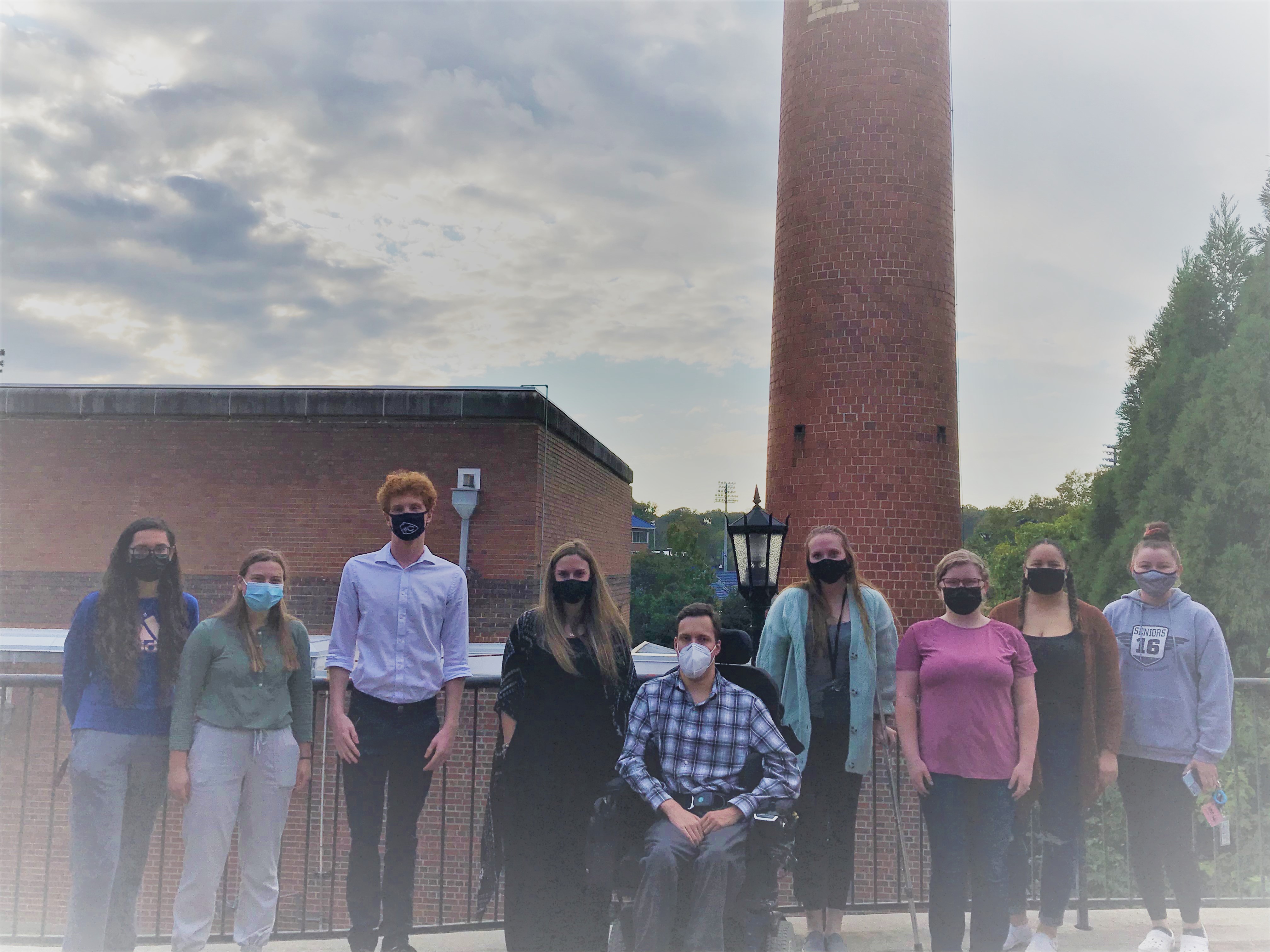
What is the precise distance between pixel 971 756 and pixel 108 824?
3086 millimetres

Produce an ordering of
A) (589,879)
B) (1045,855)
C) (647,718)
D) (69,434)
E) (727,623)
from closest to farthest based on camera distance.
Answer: (589,879) < (647,718) < (1045,855) < (727,623) < (69,434)

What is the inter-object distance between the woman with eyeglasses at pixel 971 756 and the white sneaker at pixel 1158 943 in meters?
0.82

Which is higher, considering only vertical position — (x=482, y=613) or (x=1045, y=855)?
(x=482, y=613)

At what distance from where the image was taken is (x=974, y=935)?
337cm

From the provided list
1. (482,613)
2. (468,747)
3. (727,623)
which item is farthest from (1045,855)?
(482,613)

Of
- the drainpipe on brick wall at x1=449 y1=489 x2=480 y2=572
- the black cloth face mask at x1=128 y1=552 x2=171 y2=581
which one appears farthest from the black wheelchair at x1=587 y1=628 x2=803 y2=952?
the drainpipe on brick wall at x1=449 y1=489 x2=480 y2=572

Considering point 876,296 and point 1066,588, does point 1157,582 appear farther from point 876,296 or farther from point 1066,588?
point 876,296

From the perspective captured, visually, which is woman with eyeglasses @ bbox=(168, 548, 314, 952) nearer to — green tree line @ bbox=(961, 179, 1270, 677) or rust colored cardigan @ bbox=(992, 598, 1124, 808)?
rust colored cardigan @ bbox=(992, 598, 1124, 808)

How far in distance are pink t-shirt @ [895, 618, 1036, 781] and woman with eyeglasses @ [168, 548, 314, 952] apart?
231cm

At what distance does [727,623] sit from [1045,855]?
5.61 m

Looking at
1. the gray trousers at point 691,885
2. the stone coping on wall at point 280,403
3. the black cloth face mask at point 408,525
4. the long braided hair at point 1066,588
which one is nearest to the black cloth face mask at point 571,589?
the black cloth face mask at point 408,525

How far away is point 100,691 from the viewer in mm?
3219

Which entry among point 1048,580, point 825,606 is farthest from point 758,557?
point 1048,580

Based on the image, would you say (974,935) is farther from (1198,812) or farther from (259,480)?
(259,480)
